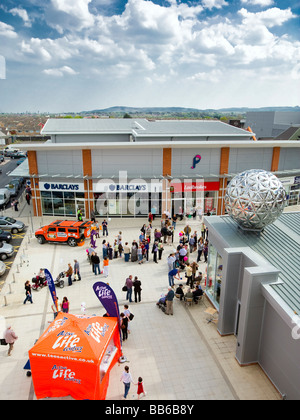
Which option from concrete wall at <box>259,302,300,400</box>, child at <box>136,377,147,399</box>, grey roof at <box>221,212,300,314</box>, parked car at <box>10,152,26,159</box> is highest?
grey roof at <box>221,212,300,314</box>

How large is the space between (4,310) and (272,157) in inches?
936

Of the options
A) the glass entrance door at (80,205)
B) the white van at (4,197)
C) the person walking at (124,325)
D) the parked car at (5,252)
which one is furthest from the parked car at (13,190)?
the person walking at (124,325)

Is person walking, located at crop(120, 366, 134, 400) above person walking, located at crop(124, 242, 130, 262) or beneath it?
above

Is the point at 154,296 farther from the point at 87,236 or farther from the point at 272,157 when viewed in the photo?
the point at 272,157

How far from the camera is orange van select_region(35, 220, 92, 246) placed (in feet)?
66.9

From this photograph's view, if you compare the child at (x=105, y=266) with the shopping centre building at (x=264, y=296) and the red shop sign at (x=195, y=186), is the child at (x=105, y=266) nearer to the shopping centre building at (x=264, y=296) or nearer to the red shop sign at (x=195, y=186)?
the shopping centre building at (x=264, y=296)

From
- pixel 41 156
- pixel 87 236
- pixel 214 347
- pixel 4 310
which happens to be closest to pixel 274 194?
pixel 214 347

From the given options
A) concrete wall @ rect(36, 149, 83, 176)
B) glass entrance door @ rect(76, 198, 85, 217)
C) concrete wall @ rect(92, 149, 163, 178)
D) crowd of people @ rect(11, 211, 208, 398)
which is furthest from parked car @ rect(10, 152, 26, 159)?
crowd of people @ rect(11, 211, 208, 398)

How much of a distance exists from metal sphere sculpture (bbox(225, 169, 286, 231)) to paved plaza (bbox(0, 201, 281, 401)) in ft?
15.2

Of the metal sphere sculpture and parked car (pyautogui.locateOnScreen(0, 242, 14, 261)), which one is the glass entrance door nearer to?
parked car (pyautogui.locateOnScreen(0, 242, 14, 261))

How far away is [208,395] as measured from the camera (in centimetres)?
930

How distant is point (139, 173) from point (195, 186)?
4.79 metres

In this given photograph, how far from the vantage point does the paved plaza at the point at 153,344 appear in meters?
9.51

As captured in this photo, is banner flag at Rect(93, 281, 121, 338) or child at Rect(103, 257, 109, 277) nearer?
banner flag at Rect(93, 281, 121, 338)
